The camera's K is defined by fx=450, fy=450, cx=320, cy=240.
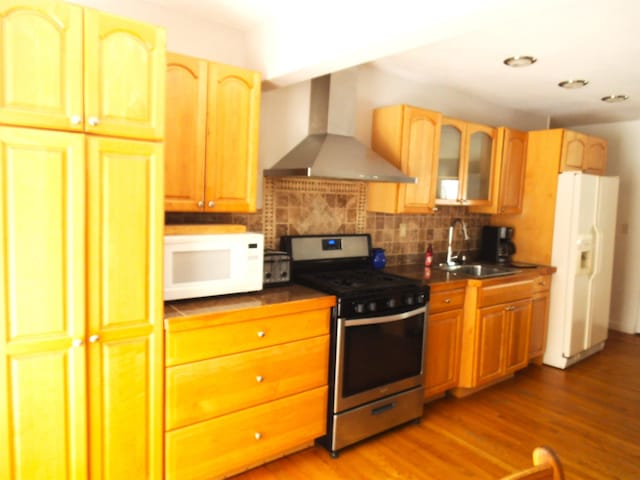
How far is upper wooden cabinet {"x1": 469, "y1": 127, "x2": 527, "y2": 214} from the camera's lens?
3.92 metres

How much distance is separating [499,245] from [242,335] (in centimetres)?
293

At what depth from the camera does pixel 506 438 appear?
2.79m

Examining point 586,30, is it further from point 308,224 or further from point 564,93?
point 308,224

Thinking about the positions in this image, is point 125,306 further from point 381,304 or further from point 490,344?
point 490,344

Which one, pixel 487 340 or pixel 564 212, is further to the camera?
pixel 564 212

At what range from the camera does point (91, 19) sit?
1.66 m

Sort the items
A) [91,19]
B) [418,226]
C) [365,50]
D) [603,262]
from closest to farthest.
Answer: [91,19]
[365,50]
[418,226]
[603,262]

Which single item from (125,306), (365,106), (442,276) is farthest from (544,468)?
(365,106)

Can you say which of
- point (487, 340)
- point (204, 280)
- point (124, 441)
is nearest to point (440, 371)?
point (487, 340)

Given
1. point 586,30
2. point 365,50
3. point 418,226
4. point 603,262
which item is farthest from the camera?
point 603,262

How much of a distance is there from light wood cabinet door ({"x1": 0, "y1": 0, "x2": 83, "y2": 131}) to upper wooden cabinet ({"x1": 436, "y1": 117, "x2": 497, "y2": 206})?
103 inches

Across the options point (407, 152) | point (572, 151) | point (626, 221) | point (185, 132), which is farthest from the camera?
point (626, 221)

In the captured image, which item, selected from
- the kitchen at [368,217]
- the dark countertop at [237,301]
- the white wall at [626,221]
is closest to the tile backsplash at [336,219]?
the kitchen at [368,217]

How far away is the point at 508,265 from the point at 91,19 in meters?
3.64
